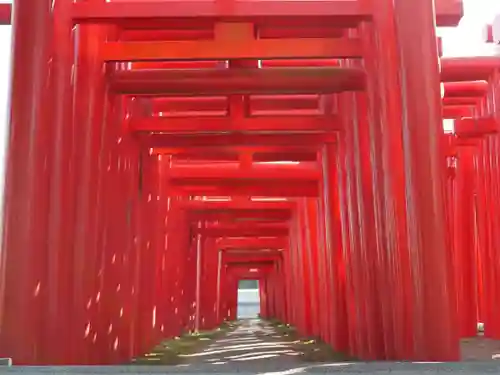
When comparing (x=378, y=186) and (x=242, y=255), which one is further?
(x=242, y=255)

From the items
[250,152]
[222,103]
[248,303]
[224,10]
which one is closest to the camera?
[224,10]

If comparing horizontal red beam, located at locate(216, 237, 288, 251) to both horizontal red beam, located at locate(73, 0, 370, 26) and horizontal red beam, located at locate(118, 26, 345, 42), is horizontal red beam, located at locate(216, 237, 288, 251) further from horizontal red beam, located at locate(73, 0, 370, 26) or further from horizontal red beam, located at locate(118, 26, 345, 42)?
horizontal red beam, located at locate(73, 0, 370, 26)

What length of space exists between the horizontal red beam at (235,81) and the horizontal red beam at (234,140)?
200 centimetres

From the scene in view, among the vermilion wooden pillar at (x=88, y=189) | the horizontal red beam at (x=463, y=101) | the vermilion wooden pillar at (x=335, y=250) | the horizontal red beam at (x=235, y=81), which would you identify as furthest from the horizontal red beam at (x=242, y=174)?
the vermilion wooden pillar at (x=88, y=189)

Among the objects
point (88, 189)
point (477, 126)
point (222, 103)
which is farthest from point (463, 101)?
point (88, 189)

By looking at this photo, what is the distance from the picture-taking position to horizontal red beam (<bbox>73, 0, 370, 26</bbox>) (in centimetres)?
694

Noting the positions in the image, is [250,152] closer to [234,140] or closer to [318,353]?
[234,140]

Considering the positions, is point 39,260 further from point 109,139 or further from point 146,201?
point 146,201

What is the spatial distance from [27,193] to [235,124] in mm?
3600

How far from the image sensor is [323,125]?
363 inches

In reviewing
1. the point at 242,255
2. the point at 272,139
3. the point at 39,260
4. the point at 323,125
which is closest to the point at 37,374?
the point at 39,260

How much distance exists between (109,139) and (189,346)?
5.75 metres

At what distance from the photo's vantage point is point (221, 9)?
694 centimetres

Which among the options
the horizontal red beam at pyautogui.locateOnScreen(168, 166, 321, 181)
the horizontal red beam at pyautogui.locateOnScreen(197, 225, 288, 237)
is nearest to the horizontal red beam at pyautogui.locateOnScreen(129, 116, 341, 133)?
the horizontal red beam at pyautogui.locateOnScreen(168, 166, 321, 181)
